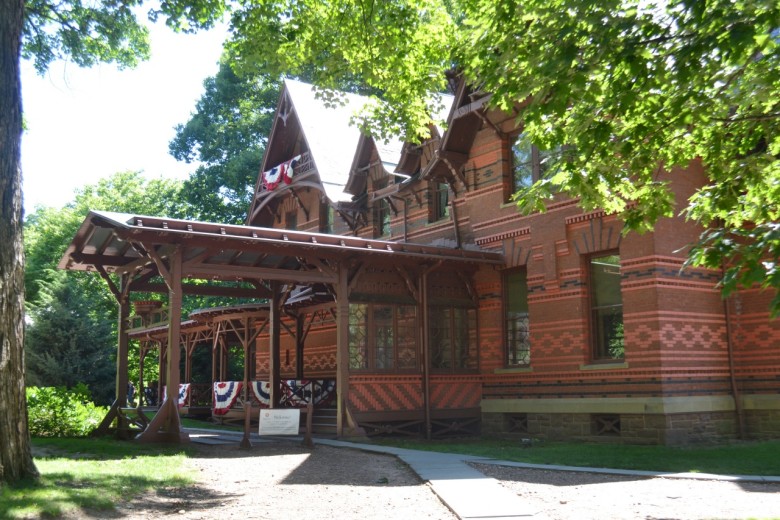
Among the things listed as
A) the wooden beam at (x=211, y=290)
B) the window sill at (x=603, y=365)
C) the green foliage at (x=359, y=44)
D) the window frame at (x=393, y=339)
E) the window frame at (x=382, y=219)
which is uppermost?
the green foliage at (x=359, y=44)

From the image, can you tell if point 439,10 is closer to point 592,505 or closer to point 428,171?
point 428,171

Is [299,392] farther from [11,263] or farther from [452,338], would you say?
[11,263]

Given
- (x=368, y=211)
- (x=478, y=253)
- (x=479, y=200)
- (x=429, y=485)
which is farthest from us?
(x=368, y=211)

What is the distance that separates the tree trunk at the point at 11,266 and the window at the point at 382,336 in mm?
10390

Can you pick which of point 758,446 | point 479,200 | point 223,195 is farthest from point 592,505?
point 223,195

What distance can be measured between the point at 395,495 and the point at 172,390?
6812 mm

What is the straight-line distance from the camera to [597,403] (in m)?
17.1

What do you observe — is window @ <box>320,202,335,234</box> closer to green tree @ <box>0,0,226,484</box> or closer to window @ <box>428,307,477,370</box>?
window @ <box>428,307,477,370</box>

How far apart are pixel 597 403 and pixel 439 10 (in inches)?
351

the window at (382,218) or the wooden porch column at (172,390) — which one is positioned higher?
the window at (382,218)

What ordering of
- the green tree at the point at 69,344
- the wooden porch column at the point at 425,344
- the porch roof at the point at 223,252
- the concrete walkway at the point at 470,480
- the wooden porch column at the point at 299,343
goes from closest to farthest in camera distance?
1. the concrete walkway at the point at 470,480
2. the porch roof at the point at 223,252
3. the wooden porch column at the point at 425,344
4. the wooden porch column at the point at 299,343
5. the green tree at the point at 69,344

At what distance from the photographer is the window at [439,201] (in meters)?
22.3

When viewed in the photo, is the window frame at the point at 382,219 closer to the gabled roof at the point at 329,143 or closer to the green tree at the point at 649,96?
the gabled roof at the point at 329,143

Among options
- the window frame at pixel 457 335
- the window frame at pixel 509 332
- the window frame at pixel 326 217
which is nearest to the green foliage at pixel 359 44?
the window frame at pixel 509 332
